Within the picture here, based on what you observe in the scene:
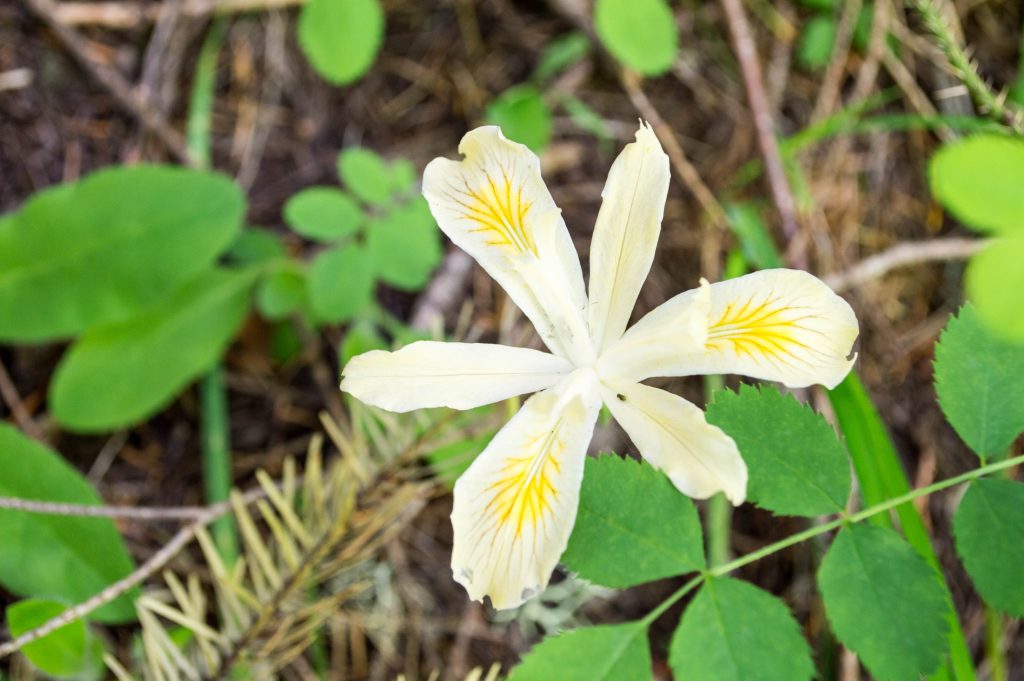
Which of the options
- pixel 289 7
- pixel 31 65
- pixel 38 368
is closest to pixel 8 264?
pixel 38 368

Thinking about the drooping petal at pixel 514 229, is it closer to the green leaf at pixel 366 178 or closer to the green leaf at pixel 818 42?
the green leaf at pixel 366 178

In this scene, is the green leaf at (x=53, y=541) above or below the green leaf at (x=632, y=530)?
below

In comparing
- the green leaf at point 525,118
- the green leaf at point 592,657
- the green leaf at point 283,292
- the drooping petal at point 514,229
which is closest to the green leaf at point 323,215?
the green leaf at point 283,292

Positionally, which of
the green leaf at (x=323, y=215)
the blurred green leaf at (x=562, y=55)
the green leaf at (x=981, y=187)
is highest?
the green leaf at (x=981, y=187)

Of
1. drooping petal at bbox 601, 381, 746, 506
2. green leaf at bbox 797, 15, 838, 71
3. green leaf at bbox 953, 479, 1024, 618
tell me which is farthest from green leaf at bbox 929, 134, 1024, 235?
green leaf at bbox 797, 15, 838, 71

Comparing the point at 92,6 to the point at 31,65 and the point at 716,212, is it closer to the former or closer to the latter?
the point at 31,65

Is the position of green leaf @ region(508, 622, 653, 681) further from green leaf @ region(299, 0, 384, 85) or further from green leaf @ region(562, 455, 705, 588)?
green leaf @ region(299, 0, 384, 85)
